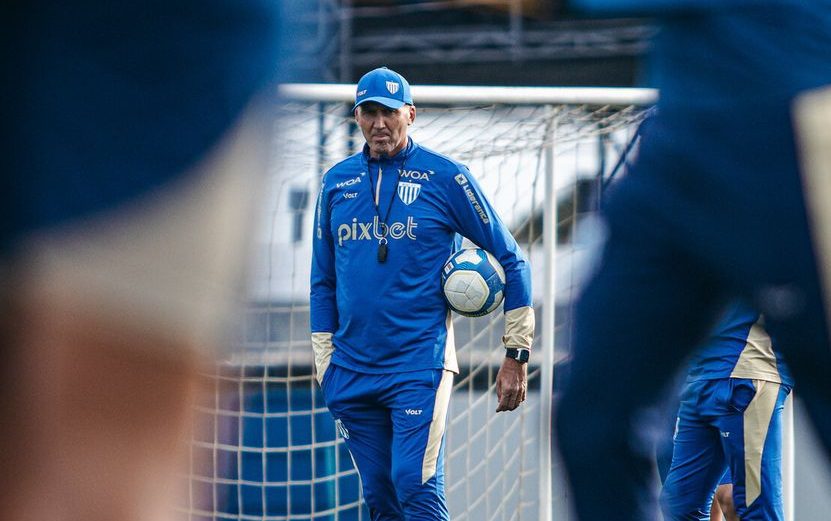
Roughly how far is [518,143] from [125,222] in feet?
16.7

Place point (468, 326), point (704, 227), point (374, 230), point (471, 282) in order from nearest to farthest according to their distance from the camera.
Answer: point (704, 227) < point (471, 282) < point (374, 230) < point (468, 326)

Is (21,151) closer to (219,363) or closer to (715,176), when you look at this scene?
(219,363)

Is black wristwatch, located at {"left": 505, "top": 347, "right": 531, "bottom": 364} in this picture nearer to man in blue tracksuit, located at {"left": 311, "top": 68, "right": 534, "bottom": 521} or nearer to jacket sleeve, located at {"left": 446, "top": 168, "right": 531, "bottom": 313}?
man in blue tracksuit, located at {"left": 311, "top": 68, "right": 534, "bottom": 521}

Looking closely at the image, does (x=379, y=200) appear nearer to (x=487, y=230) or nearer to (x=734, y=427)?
(x=487, y=230)

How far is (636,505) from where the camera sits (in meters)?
2.29

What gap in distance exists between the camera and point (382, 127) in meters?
5.11

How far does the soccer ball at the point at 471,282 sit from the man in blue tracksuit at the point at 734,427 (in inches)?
33.3

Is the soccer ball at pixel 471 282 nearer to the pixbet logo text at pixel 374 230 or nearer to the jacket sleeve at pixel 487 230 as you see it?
the jacket sleeve at pixel 487 230

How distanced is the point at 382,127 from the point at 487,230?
0.61m

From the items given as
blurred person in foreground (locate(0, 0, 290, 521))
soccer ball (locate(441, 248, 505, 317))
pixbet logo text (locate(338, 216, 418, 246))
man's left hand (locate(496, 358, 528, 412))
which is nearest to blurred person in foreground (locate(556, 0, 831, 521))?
blurred person in foreground (locate(0, 0, 290, 521))

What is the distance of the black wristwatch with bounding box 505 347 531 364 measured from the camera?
5.12 m

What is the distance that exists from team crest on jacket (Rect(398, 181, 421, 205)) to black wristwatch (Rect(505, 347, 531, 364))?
0.74 m

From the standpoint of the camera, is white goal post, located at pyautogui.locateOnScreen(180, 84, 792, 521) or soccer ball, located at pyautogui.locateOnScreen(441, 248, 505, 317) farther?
white goal post, located at pyautogui.locateOnScreen(180, 84, 792, 521)

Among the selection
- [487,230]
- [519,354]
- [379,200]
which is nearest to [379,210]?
[379,200]
